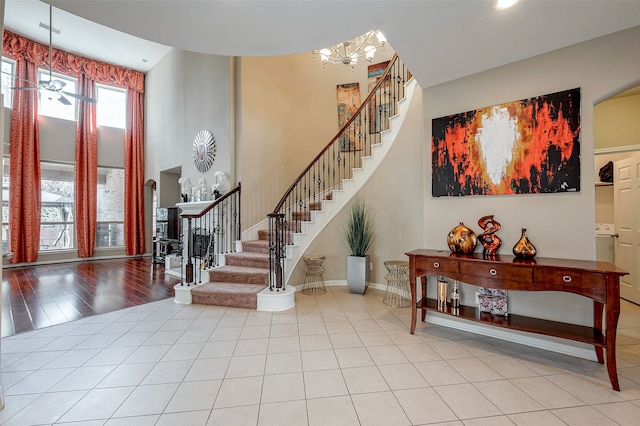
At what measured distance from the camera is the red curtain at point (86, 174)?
7.59m

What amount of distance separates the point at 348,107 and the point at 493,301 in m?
4.92

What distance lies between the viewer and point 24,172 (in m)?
6.68

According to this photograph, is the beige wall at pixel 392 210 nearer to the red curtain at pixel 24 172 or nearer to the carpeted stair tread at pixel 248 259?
the carpeted stair tread at pixel 248 259

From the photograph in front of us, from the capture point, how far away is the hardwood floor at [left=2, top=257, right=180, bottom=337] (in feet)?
11.5

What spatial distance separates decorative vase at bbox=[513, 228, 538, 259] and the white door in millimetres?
2644

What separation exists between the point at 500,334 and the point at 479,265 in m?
0.89

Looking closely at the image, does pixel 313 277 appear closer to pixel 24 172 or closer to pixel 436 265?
pixel 436 265

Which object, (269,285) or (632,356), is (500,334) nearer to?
(632,356)

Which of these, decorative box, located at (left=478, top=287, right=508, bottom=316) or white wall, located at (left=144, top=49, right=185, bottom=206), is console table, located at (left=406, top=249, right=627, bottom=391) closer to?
decorative box, located at (left=478, top=287, right=508, bottom=316)

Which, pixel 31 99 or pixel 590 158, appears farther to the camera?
pixel 31 99

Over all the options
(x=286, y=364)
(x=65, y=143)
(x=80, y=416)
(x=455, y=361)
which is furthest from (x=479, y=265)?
(x=65, y=143)

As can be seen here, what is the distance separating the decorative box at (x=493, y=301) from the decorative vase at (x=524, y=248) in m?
0.43

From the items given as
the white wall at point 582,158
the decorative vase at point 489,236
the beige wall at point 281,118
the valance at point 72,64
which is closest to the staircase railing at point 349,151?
the beige wall at point 281,118

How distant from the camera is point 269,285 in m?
3.90
